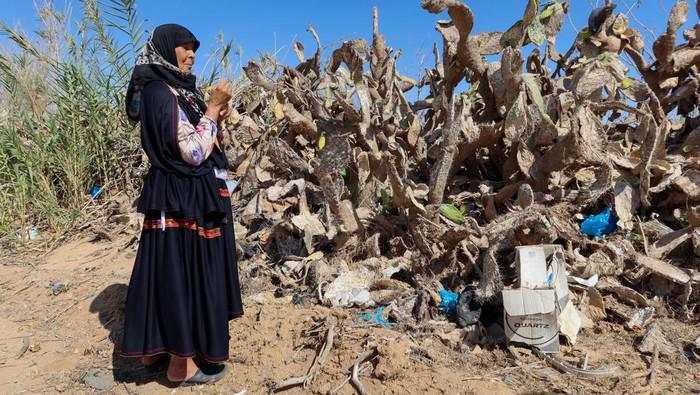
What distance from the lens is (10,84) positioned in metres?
4.86

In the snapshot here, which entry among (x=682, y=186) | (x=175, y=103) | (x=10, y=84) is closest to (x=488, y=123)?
(x=682, y=186)

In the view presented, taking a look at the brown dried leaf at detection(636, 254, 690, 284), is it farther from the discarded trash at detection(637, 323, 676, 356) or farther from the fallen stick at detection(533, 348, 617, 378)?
the fallen stick at detection(533, 348, 617, 378)

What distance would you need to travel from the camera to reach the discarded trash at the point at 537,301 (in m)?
2.05

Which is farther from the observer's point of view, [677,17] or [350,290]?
[677,17]

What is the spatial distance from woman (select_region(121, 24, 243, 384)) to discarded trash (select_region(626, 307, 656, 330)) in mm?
1702

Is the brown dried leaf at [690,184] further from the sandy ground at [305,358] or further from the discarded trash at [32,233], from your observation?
the discarded trash at [32,233]

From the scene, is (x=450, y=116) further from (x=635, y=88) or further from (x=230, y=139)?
(x=230, y=139)

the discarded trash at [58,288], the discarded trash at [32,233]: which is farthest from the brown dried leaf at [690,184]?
the discarded trash at [32,233]

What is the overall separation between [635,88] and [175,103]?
2.39m

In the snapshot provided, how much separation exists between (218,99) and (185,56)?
9.1 inches

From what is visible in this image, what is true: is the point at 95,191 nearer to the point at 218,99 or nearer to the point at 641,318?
the point at 218,99

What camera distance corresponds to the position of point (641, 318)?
7.65ft

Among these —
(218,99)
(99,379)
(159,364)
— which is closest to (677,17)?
(218,99)

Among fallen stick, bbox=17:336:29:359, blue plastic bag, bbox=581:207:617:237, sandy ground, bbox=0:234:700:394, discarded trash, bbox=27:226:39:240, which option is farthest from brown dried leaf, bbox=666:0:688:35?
discarded trash, bbox=27:226:39:240
